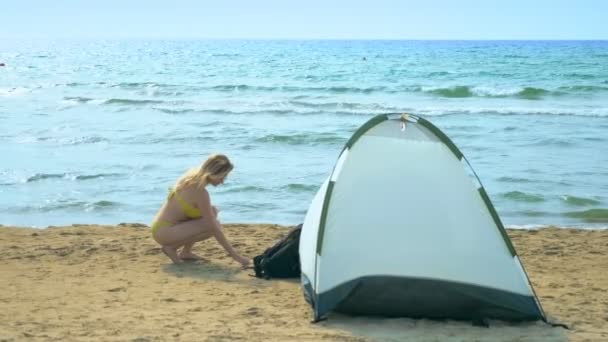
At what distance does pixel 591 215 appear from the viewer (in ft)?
33.3

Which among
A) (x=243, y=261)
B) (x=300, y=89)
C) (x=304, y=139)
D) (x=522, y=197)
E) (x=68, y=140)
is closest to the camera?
(x=243, y=261)

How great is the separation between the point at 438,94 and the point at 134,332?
82.7 ft

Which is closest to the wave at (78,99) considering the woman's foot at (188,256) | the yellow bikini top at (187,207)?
the woman's foot at (188,256)

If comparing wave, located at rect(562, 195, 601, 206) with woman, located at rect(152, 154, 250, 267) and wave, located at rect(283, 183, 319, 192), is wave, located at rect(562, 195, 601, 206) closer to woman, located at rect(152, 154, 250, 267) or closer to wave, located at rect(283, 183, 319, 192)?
wave, located at rect(283, 183, 319, 192)

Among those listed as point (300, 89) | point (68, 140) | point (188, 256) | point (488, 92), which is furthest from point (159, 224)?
point (300, 89)

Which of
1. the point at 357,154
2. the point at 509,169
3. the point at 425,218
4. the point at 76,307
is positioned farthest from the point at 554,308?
the point at 509,169

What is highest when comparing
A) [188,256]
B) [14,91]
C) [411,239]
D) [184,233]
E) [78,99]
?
[411,239]

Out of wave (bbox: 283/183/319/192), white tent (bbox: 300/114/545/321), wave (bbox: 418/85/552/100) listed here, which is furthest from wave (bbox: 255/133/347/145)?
wave (bbox: 418/85/552/100)

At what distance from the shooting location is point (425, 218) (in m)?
5.64

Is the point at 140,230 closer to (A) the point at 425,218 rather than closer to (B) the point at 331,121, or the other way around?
(A) the point at 425,218

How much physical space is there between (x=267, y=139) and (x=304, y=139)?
0.75 m

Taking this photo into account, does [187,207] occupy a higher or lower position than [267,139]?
higher

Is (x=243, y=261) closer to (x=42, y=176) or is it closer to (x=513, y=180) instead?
(x=513, y=180)

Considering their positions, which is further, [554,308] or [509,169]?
[509,169]
